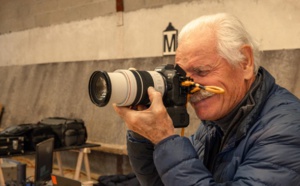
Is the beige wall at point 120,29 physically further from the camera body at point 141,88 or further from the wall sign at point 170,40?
the camera body at point 141,88

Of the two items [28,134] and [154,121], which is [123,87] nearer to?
[154,121]

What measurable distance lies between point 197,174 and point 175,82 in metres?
0.29

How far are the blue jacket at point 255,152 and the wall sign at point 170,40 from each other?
7.73 feet

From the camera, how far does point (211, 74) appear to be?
110 cm

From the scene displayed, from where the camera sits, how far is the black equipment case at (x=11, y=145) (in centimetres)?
304

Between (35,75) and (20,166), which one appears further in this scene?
(35,75)

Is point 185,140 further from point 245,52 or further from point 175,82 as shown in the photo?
point 245,52

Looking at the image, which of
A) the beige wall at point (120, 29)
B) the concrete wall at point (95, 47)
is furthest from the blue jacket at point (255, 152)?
the concrete wall at point (95, 47)

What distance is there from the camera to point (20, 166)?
2.36 m

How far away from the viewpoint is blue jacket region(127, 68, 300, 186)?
2.99 feet

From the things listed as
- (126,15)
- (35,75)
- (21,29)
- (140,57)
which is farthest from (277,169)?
(21,29)

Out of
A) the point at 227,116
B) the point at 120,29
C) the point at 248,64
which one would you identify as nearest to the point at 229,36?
the point at 248,64

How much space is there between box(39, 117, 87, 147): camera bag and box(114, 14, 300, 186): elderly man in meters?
2.32

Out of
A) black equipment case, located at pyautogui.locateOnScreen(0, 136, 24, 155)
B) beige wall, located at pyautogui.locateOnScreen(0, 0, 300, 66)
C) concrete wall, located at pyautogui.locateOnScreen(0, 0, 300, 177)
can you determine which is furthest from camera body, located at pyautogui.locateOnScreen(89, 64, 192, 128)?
black equipment case, located at pyautogui.locateOnScreen(0, 136, 24, 155)
